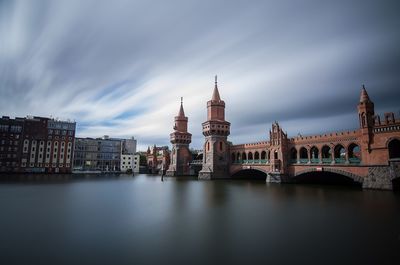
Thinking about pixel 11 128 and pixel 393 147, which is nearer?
pixel 393 147

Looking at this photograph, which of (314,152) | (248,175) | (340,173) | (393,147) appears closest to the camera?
(393,147)

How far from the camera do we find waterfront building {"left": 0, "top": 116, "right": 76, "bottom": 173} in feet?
261

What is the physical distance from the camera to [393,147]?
106 ft

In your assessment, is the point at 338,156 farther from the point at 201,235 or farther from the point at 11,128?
the point at 11,128

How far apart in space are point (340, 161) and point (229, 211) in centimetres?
2763

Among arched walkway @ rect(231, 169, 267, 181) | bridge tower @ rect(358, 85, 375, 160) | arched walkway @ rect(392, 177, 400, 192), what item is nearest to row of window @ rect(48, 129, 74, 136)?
arched walkway @ rect(231, 169, 267, 181)

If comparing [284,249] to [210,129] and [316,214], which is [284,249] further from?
[210,129]

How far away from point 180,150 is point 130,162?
145ft

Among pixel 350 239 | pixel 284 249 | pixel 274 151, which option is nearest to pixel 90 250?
pixel 284 249

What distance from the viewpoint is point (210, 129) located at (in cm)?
→ 6197

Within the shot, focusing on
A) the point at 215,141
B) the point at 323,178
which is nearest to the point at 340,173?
the point at 323,178

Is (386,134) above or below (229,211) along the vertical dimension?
above

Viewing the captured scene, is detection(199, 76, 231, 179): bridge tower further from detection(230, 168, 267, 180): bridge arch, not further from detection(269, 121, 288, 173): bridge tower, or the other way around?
detection(269, 121, 288, 173): bridge tower

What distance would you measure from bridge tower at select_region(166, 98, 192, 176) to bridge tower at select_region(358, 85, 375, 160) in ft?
173
